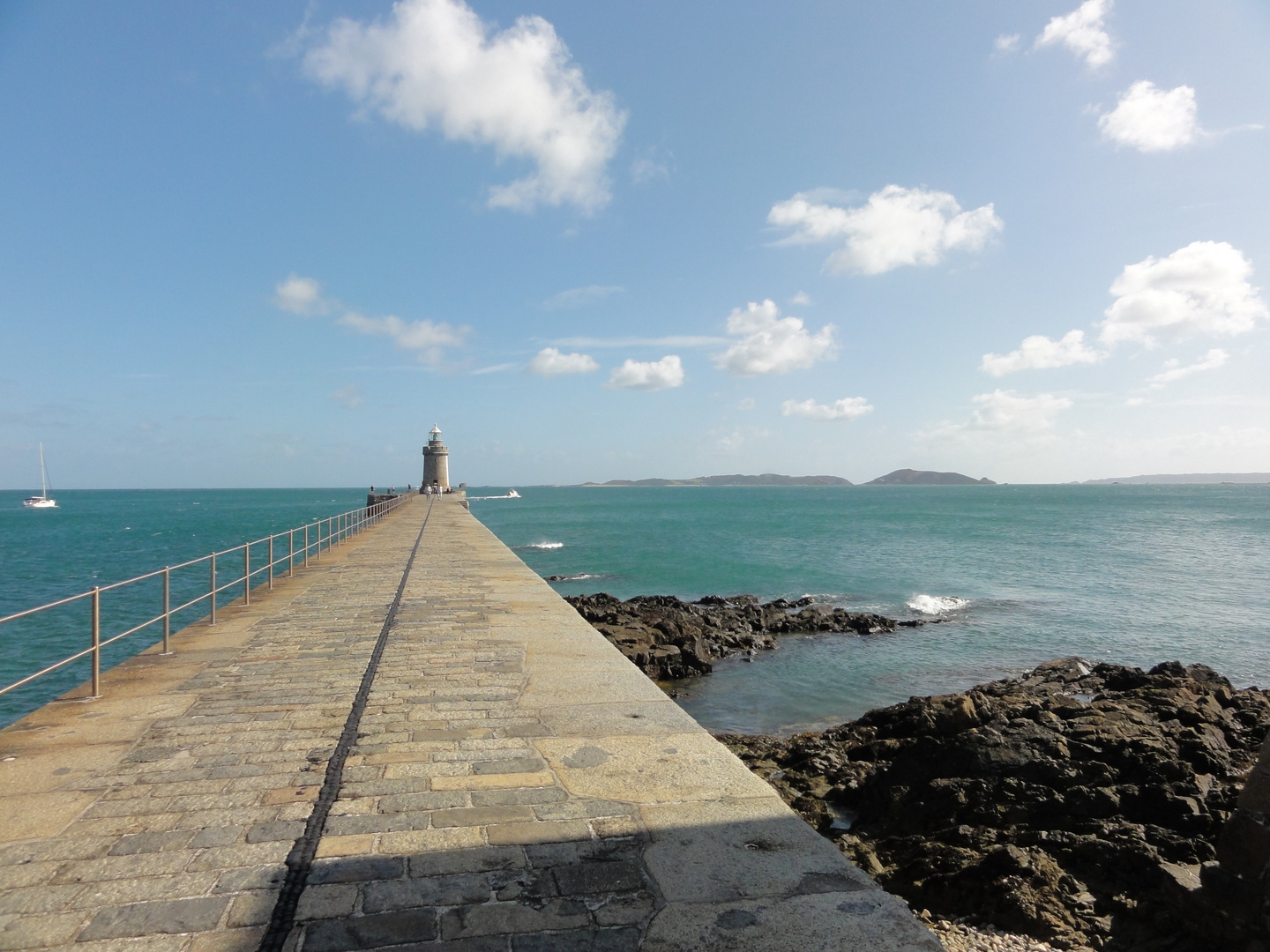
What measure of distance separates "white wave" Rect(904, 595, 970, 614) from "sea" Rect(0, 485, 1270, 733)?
0.10m

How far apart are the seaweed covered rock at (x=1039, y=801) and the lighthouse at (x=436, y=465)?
50.2m

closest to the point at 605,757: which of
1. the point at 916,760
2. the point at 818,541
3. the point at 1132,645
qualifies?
the point at 916,760

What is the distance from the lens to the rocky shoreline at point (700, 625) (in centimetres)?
1340

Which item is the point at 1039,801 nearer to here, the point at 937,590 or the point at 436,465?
the point at 937,590

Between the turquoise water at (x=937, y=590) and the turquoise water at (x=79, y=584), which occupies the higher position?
the turquoise water at (x=79, y=584)

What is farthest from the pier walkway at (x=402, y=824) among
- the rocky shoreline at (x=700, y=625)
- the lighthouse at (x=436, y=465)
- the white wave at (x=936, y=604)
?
the lighthouse at (x=436, y=465)

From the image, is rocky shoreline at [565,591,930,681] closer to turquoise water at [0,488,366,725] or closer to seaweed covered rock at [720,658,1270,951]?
seaweed covered rock at [720,658,1270,951]

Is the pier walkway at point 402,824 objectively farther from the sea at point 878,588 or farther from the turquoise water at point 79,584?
the turquoise water at point 79,584

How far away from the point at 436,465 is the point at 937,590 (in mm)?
41028

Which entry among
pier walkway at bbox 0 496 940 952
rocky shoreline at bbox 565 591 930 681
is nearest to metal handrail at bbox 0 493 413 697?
pier walkway at bbox 0 496 940 952

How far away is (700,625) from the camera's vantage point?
16.7m

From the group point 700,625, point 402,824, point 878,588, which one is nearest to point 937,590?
point 878,588

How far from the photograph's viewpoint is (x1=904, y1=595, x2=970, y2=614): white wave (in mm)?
21000

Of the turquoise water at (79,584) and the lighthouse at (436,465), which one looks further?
the lighthouse at (436,465)
